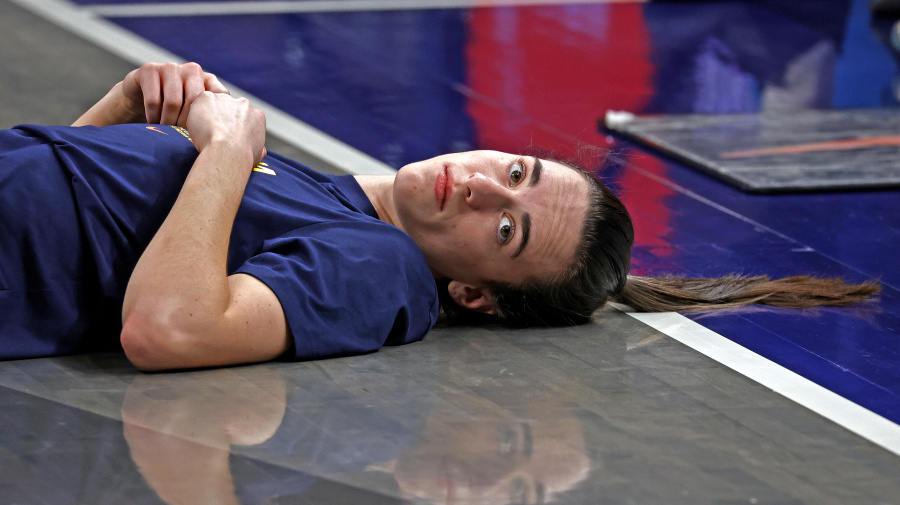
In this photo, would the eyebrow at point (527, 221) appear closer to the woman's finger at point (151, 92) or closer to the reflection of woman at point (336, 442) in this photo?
the reflection of woman at point (336, 442)

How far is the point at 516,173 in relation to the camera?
251cm

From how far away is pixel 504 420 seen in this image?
2059 millimetres

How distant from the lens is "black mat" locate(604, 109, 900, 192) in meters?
4.05

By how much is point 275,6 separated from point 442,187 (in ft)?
15.2

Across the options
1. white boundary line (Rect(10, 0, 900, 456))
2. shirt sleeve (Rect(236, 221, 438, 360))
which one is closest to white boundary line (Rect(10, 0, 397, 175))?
white boundary line (Rect(10, 0, 900, 456))

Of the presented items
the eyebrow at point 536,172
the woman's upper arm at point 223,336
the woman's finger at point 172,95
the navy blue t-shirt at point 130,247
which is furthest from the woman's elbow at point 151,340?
the eyebrow at point 536,172

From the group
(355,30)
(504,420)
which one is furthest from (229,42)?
(504,420)

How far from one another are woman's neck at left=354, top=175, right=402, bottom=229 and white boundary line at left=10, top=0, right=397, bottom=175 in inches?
46.0

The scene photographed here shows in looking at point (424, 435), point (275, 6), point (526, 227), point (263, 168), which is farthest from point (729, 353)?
point (275, 6)

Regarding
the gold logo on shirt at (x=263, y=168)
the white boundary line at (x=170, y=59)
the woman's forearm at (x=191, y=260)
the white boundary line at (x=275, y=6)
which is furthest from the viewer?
the white boundary line at (x=275, y=6)

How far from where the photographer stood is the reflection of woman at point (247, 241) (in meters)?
2.10

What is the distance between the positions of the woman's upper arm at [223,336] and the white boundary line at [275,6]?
4485 millimetres

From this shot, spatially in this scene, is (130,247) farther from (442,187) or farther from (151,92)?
(442,187)

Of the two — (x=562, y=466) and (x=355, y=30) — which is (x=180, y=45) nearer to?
(x=355, y=30)
